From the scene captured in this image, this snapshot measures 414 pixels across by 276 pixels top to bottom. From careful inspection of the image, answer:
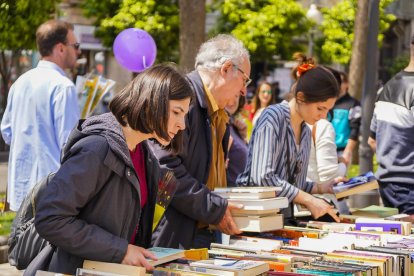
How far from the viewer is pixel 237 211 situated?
4488 mm

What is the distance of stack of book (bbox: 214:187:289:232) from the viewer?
441 cm

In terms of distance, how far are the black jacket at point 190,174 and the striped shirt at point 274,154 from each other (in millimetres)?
316

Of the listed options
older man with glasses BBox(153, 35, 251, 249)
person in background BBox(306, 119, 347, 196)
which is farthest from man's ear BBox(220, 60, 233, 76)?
person in background BBox(306, 119, 347, 196)

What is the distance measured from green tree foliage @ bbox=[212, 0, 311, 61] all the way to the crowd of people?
70.0 feet

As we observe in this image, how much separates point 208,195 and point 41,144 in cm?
175

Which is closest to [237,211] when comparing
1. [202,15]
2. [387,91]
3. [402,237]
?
[402,237]

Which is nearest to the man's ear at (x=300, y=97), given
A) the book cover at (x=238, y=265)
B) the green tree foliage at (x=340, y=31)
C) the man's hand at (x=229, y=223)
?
the man's hand at (x=229, y=223)

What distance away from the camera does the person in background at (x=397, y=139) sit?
5.66m

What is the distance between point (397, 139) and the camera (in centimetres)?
569

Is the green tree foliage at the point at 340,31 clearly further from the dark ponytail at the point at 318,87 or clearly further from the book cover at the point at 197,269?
the book cover at the point at 197,269

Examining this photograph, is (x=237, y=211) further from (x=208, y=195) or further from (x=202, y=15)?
(x=202, y=15)

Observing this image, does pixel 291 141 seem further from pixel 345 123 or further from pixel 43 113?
pixel 345 123

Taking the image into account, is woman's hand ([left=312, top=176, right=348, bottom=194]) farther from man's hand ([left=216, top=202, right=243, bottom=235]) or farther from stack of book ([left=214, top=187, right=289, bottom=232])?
man's hand ([left=216, top=202, right=243, bottom=235])

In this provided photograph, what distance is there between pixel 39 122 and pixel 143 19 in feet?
73.5
